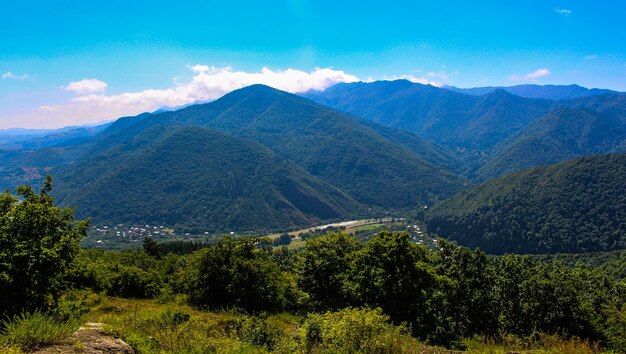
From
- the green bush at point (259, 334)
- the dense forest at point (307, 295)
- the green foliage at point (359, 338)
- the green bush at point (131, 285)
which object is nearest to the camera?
the green foliage at point (359, 338)

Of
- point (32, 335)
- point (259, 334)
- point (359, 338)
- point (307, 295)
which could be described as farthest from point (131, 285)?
point (359, 338)

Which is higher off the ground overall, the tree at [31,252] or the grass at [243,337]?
the tree at [31,252]

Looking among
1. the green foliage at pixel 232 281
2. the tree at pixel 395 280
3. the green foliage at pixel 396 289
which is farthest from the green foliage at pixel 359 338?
the green foliage at pixel 232 281

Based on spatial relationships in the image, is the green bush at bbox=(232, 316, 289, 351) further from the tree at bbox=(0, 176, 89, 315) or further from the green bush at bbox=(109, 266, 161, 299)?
the green bush at bbox=(109, 266, 161, 299)

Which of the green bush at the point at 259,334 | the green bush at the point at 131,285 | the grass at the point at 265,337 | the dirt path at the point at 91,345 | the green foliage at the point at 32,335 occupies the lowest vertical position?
the green bush at the point at 131,285

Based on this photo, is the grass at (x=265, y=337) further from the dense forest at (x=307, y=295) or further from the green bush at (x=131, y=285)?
the green bush at (x=131, y=285)

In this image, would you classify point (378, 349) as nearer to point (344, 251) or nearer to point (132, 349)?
point (132, 349)

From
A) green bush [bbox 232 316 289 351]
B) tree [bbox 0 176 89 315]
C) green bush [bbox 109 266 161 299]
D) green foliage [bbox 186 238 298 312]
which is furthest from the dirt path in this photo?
green bush [bbox 109 266 161 299]

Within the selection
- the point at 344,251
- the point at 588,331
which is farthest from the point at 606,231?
the point at 344,251
